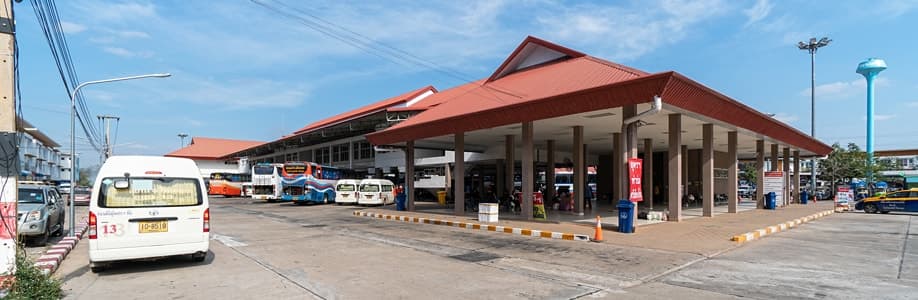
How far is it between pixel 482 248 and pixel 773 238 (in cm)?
822

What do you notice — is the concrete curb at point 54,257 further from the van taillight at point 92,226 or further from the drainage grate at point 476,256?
the drainage grate at point 476,256

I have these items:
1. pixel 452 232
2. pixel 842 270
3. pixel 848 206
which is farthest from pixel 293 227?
pixel 848 206

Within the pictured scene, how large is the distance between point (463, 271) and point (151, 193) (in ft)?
18.5

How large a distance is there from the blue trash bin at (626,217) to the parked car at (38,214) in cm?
1438

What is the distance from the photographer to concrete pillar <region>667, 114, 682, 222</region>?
644 inches

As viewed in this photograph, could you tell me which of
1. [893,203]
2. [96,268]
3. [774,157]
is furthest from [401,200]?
[893,203]

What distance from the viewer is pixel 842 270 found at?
9.05 m

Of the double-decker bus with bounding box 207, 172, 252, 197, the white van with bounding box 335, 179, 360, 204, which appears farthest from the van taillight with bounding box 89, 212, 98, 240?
the double-decker bus with bounding box 207, 172, 252, 197

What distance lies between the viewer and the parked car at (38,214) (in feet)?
39.5

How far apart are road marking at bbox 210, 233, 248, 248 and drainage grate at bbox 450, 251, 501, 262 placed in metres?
5.77

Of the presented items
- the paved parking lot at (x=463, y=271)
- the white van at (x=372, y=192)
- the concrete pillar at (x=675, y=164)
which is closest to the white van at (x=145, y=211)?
the paved parking lot at (x=463, y=271)

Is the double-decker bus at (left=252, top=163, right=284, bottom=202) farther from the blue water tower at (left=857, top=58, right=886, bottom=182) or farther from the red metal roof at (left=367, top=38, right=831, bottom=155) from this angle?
the blue water tower at (left=857, top=58, right=886, bottom=182)

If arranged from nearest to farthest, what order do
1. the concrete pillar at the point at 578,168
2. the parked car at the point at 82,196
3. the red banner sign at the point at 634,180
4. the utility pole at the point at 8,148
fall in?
the utility pole at the point at 8,148, the red banner sign at the point at 634,180, the concrete pillar at the point at 578,168, the parked car at the point at 82,196

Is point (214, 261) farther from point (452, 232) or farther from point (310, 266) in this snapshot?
point (452, 232)
